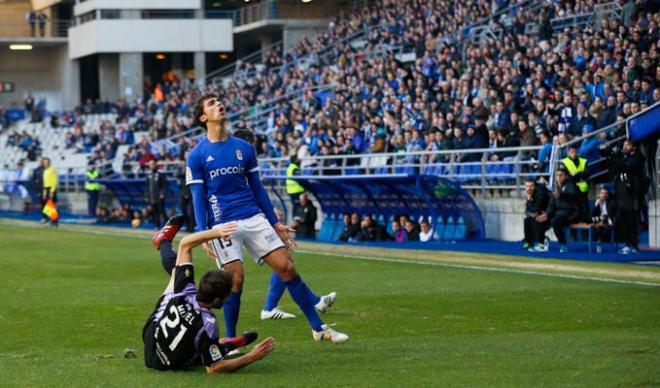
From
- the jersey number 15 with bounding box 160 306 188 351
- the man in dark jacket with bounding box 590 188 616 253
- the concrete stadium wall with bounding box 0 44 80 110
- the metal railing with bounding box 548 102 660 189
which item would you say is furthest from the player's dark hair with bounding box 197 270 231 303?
the concrete stadium wall with bounding box 0 44 80 110

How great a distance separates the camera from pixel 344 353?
11.1 metres

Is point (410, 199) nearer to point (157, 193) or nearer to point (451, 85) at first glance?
point (451, 85)

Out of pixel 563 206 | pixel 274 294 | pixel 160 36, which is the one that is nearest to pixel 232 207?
pixel 274 294

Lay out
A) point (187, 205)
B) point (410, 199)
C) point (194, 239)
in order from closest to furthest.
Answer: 1. point (194, 239)
2. point (410, 199)
3. point (187, 205)

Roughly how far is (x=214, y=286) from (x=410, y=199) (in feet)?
63.5

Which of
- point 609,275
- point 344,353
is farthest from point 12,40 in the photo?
point 344,353

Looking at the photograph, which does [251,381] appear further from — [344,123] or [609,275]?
[344,123]

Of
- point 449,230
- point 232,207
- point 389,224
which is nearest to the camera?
point 232,207

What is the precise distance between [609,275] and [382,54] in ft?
89.6

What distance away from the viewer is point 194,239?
10555 mm

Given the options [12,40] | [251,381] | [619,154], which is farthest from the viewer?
[12,40]

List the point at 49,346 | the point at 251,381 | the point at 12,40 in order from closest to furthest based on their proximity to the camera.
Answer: the point at 251,381, the point at 49,346, the point at 12,40

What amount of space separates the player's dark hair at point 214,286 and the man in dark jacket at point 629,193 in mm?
13703

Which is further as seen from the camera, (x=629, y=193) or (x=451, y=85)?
(x=451, y=85)
